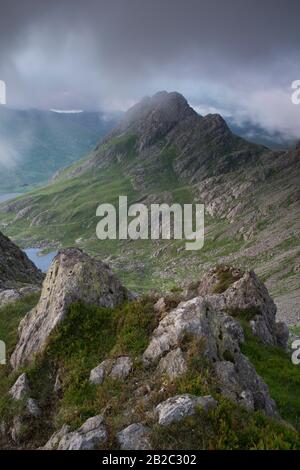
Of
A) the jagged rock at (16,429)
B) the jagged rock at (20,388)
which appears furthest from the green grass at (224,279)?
the jagged rock at (16,429)

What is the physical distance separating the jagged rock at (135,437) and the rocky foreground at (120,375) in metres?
0.03

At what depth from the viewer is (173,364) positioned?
1689cm

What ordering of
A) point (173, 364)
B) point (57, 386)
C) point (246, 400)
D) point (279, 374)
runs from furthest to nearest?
point (279, 374) → point (57, 386) → point (173, 364) → point (246, 400)

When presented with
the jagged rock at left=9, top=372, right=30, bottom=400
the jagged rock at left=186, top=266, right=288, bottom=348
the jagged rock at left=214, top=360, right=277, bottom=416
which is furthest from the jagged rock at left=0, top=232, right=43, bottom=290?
the jagged rock at left=214, top=360, right=277, bottom=416

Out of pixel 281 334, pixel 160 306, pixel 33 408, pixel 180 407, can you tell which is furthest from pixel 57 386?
pixel 281 334

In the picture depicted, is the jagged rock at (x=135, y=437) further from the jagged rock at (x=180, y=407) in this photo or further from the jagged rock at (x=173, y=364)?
the jagged rock at (x=173, y=364)

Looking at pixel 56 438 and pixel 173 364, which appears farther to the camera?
pixel 173 364

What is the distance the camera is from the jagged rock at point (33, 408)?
17.8 meters

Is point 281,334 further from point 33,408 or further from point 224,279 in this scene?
point 33,408

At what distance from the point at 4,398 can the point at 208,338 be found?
9.45m

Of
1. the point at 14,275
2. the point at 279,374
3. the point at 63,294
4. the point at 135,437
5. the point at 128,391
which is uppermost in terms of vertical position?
the point at 63,294

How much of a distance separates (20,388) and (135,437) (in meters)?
7.51
